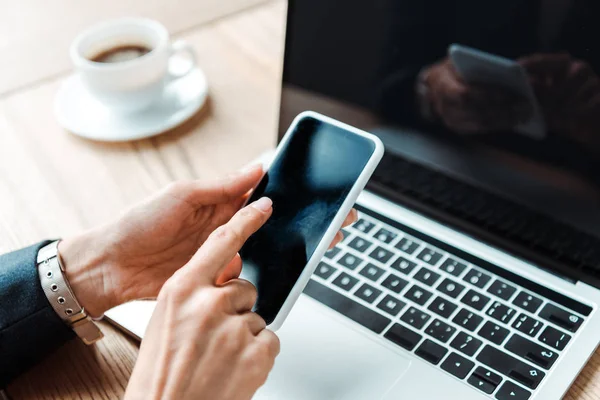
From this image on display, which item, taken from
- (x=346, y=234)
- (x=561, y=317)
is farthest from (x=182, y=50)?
(x=561, y=317)

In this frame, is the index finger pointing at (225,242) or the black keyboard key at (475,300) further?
the black keyboard key at (475,300)

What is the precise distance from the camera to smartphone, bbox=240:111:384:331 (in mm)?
518

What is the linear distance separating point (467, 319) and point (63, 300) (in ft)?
1.17

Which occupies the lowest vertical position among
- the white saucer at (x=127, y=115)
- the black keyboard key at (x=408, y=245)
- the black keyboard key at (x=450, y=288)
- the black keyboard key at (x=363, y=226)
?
the black keyboard key at (x=450, y=288)

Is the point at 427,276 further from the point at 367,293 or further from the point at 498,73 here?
the point at 498,73

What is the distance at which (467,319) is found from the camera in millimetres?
568

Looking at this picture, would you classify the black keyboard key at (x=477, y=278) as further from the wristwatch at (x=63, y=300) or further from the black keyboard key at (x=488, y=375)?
the wristwatch at (x=63, y=300)

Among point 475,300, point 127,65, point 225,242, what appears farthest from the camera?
point 127,65

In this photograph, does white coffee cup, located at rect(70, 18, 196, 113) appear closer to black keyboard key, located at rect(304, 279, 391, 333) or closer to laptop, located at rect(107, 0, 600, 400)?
laptop, located at rect(107, 0, 600, 400)

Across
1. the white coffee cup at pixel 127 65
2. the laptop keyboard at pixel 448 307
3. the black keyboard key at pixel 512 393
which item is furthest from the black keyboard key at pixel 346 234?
the white coffee cup at pixel 127 65

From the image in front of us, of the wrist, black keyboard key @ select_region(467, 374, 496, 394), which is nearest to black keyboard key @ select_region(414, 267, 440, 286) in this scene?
black keyboard key @ select_region(467, 374, 496, 394)

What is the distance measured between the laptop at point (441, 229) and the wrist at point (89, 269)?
0.02 meters

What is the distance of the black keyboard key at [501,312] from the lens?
567 millimetres

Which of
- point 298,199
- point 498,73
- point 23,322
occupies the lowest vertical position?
point 23,322
